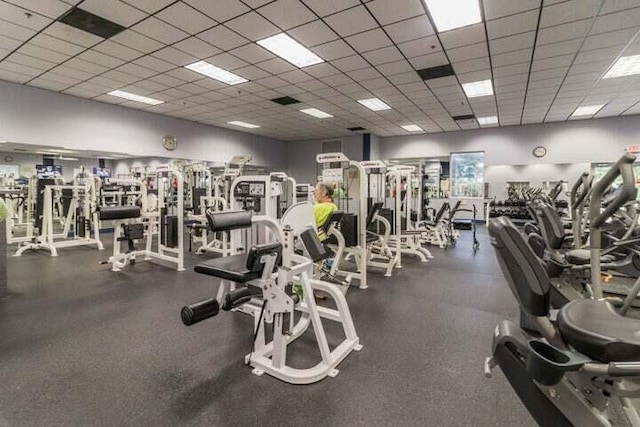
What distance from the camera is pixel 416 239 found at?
21.0 ft

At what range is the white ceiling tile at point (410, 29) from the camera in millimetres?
3852

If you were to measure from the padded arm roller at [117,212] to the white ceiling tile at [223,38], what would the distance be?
2.67 metres

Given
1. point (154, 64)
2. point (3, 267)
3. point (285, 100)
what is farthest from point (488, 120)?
point (3, 267)

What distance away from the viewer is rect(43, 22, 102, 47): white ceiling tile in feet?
13.2

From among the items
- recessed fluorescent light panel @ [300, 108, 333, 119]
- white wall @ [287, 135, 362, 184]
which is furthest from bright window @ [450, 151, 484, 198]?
recessed fluorescent light panel @ [300, 108, 333, 119]

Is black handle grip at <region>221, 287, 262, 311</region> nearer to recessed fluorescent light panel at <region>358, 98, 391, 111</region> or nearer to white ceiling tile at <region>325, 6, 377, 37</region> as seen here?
white ceiling tile at <region>325, 6, 377, 37</region>

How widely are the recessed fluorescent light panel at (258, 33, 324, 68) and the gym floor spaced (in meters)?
3.33

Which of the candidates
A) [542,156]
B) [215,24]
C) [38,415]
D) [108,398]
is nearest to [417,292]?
[108,398]

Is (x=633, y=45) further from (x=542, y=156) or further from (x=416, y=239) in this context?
(x=542, y=156)

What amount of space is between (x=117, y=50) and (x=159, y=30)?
1069 mm

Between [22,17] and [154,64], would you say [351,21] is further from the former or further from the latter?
[22,17]

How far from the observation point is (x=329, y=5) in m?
3.53

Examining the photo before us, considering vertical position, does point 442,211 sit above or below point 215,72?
below

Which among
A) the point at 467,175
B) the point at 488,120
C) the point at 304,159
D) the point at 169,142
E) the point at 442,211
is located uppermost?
the point at 488,120
